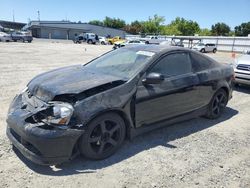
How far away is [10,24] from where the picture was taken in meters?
101

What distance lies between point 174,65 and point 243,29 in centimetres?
8456

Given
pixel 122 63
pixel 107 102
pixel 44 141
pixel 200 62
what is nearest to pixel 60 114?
pixel 44 141

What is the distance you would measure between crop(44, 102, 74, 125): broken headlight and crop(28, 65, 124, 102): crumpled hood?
0.19 metres

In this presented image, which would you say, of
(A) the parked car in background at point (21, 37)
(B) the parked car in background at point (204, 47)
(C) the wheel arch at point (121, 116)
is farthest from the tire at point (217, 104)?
(A) the parked car in background at point (21, 37)

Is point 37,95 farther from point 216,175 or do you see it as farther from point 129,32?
point 129,32

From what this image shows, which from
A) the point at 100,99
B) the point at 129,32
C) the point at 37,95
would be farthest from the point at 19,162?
the point at 129,32

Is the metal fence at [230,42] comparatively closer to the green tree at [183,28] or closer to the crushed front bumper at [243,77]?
the crushed front bumper at [243,77]

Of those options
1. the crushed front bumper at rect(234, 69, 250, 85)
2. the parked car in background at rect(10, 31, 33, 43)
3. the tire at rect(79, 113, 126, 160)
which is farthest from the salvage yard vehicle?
the parked car in background at rect(10, 31, 33, 43)

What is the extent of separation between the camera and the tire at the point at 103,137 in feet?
11.5

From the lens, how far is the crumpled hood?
139 inches

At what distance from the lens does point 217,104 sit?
567 centimetres

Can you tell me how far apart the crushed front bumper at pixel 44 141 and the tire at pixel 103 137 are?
176 millimetres

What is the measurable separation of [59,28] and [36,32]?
6.13 metres

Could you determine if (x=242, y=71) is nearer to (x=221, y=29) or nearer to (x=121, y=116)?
(x=121, y=116)
